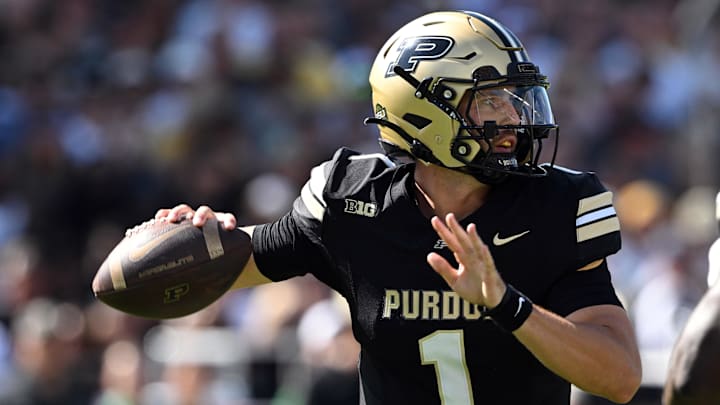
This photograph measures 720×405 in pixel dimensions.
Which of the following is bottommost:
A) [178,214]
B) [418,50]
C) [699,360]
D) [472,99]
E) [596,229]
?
[178,214]

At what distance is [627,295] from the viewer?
294 inches

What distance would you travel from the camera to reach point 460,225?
130 inches

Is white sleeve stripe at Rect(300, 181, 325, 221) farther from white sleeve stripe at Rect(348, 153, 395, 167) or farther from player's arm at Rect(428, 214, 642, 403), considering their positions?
player's arm at Rect(428, 214, 642, 403)

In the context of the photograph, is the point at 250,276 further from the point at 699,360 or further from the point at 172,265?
the point at 699,360

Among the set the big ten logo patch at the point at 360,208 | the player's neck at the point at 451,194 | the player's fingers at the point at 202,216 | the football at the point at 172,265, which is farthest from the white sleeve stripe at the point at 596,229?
the player's fingers at the point at 202,216

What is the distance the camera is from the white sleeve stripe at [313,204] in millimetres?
3549

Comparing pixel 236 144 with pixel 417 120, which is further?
pixel 236 144

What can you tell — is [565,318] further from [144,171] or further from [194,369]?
[144,171]

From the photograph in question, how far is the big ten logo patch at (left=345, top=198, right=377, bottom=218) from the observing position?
348 cm

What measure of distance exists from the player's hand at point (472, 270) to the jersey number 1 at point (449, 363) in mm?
377

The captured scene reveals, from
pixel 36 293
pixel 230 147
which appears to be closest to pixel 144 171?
pixel 230 147

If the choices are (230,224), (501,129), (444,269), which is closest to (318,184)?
(230,224)

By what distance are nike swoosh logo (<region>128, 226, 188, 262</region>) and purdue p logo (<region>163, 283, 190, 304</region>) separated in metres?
0.12

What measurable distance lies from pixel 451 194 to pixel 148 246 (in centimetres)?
87
